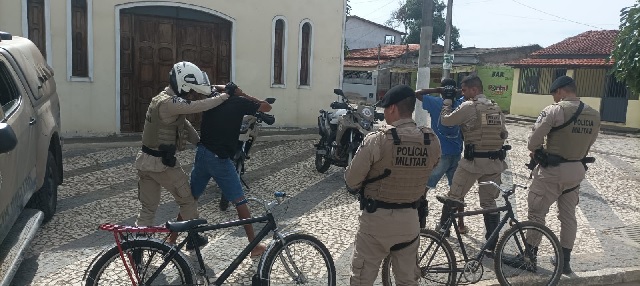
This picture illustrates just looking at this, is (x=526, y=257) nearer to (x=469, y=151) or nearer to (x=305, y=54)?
(x=469, y=151)

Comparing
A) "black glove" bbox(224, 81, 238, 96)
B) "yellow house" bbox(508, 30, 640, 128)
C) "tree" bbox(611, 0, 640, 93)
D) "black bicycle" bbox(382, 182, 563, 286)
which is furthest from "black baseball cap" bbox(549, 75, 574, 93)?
"yellow house" bbox(508, 30, 640, 128)

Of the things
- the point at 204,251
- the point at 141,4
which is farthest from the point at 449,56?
the point at 204,251

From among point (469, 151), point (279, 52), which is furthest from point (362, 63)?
point (469, 151)

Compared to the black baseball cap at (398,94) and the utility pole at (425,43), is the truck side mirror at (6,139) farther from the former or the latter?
the utility pole at (425,43)

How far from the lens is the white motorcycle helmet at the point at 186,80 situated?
4203 mm

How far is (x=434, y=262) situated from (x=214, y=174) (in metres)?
Answer: 2.02

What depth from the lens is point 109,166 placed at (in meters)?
8.38

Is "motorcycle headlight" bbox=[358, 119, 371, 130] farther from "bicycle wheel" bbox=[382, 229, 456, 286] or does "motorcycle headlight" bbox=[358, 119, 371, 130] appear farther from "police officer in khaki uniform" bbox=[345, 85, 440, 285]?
"police officer in khaki uniform" bbox=[345, 85, 440, 285]

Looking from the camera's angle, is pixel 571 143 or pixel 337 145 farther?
pixel 337 145

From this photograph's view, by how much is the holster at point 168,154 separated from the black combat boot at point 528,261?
303cm

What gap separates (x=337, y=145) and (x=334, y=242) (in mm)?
2932

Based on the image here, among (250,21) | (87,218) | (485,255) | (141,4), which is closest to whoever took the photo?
(485,255)

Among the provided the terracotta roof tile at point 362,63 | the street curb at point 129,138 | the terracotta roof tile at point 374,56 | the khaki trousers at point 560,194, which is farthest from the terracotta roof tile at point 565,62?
the khaki trousers at point 560,194

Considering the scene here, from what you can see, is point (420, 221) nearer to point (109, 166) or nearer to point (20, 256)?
point (20, 256)
